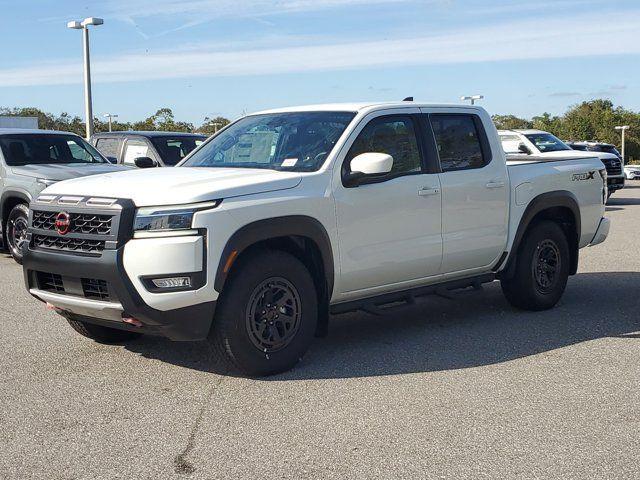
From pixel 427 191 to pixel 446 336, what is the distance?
4.01 ft

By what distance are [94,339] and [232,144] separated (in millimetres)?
1906

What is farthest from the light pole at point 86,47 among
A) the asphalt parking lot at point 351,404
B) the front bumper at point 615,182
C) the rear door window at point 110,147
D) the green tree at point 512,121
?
the green tree at point 512,121

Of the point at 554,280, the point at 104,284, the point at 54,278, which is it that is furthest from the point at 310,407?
the point at 554,280

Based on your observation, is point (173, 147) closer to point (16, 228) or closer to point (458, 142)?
point (16, 228)

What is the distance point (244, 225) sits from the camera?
18.4ft

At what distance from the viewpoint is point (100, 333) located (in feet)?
22.2

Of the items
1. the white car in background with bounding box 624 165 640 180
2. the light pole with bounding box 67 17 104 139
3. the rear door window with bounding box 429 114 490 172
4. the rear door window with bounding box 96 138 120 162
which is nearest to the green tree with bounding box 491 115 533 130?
the white car in background with bounding box 624 165 640 180

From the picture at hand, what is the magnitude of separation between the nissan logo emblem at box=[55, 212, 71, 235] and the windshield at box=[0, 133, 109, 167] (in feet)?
21.8

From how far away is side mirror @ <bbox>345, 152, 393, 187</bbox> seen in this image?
6156 mm

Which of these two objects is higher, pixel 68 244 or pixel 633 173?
pixel 68 244

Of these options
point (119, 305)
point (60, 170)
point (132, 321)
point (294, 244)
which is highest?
point (60, 170)

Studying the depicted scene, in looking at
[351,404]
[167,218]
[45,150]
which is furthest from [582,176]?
[45,150]

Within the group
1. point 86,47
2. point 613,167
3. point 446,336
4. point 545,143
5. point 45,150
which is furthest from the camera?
point 86,47

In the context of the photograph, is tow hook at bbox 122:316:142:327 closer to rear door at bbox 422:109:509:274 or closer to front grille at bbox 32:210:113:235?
front grille at bbox 32:210:113:235
